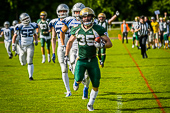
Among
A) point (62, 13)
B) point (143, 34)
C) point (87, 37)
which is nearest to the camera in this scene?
point (87, 37)

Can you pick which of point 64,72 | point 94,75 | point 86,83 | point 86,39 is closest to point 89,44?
point 86,39

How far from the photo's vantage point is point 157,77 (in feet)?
36.3

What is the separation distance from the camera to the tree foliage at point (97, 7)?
5325 centimetres

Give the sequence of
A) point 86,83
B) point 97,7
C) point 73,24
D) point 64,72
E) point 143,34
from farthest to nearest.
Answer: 1. point 97,7
2. point 143,34
3. point 64,72
4. point 73,24
5. point 86,83

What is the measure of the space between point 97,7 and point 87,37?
47.7 m

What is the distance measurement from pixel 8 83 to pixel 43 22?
6.26 meters

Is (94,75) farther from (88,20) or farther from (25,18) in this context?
(25,18)

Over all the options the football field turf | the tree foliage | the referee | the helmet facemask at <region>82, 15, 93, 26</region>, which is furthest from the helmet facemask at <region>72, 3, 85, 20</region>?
the tree foliage

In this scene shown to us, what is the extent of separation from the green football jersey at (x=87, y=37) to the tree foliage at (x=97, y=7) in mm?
46234

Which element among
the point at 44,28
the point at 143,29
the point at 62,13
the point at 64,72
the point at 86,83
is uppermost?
the point at 62,13

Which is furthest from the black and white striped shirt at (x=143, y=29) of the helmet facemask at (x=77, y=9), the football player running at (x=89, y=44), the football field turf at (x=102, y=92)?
the football player running at (x=89, y=44)

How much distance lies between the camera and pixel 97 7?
177ft

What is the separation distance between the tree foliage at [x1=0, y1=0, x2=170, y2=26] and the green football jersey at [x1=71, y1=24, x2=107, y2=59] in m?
46.2

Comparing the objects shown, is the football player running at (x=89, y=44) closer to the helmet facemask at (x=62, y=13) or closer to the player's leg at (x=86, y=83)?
the player's leg at (x=86, y=83)
